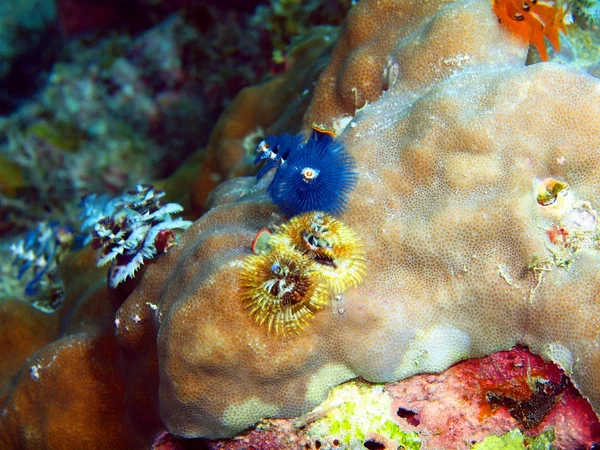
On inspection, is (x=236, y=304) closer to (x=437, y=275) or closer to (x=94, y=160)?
(x=437, y=275)

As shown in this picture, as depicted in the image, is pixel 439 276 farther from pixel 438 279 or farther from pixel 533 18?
pixel 533 18

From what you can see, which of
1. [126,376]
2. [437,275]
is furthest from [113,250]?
[437,275]

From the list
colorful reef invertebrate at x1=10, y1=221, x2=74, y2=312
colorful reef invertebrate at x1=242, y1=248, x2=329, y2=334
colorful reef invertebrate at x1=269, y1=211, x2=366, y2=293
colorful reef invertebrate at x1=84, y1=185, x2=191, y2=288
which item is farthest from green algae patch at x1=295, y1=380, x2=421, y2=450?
colorful reef invertebrate at x1=10, y1=221, x2=74, y2=312

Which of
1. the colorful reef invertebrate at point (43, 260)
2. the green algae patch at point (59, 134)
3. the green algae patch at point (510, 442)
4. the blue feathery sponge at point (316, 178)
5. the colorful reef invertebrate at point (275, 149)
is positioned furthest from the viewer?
the green algae patch at point (59, 134)

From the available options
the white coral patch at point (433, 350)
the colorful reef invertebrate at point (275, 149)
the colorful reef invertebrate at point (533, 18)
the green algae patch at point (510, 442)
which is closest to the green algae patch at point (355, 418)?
the white coral patch at point (433, 350)

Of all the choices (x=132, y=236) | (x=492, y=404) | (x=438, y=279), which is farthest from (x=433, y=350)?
(x=132, y=236)

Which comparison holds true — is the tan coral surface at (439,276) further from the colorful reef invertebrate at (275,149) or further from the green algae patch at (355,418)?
the colorful reef invertebrate at (275,149)
